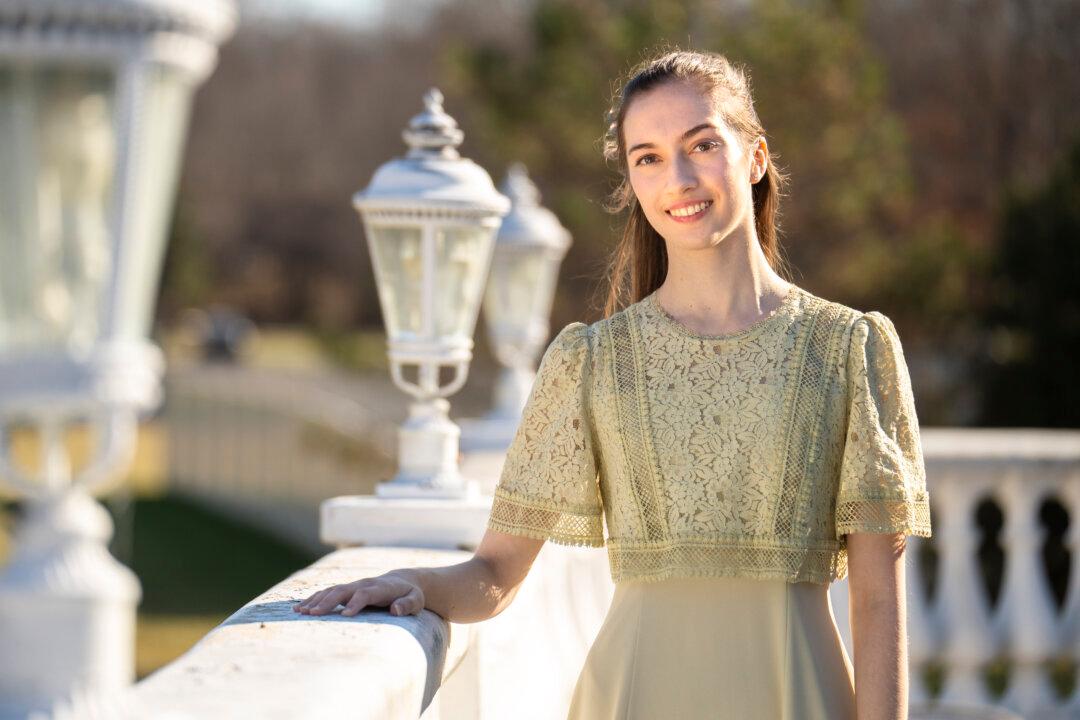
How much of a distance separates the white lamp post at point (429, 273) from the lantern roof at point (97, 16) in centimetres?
67

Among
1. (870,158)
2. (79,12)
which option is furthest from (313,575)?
(870,158)

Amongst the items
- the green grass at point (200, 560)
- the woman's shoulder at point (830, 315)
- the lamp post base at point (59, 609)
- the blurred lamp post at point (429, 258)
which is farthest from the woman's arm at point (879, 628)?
the green grass at point (200, 560)

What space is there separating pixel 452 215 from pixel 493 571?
1156 millimetres

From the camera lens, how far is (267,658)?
183cm

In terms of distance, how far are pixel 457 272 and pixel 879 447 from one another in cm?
148

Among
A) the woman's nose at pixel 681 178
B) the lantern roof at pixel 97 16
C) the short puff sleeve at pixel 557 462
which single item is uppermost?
the lantern roof at pixel 97 16

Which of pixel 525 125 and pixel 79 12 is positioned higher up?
pixel 525 125

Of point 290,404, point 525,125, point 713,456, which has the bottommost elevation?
point 290,404

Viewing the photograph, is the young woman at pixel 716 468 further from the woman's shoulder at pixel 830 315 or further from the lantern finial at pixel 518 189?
the lantern finial at pixel 518 189

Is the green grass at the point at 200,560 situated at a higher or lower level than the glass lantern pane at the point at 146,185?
lower

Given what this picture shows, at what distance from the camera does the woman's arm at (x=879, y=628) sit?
203 cm

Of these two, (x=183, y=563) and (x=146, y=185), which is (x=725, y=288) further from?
(x=183, y=563)

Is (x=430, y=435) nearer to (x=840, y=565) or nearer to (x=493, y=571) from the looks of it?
(x=493, y=571)

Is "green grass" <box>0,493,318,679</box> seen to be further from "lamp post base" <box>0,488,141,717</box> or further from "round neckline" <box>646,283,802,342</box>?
"round neckline" <box>646,283,802,342</box>
